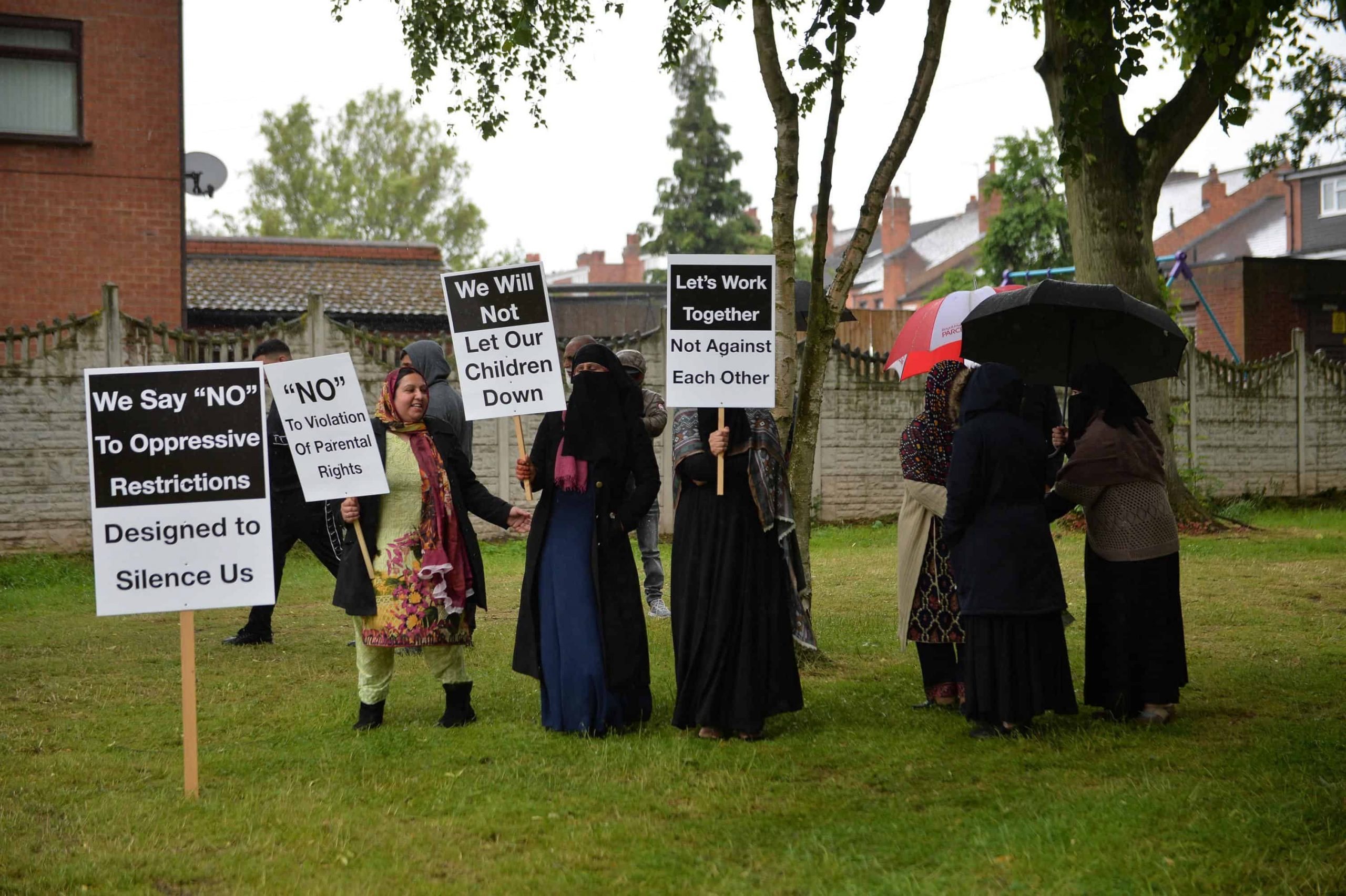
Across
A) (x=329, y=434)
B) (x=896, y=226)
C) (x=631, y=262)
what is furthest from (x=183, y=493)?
(x=631, y=262)

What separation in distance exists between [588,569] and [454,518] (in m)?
0.77

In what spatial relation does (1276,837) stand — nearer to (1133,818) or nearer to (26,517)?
(1133,818)

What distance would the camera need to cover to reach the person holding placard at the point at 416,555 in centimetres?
714

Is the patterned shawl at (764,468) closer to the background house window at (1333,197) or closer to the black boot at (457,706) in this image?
the black boot at (457,706)

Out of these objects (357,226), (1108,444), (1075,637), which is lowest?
(1075,637)

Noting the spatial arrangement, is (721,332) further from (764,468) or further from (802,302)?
(802,302)

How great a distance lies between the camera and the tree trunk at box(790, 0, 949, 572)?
9.19m

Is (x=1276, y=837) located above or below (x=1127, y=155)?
below

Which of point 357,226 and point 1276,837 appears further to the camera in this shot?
point 357,226

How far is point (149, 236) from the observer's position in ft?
65.4

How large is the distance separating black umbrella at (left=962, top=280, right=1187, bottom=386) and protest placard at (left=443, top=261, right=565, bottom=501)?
2.45m

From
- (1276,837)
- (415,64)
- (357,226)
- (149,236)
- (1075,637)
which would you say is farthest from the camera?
(357,226)

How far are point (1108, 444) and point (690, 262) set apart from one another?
2393 mm

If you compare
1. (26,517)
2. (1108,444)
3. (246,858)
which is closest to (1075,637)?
(1108,444)
